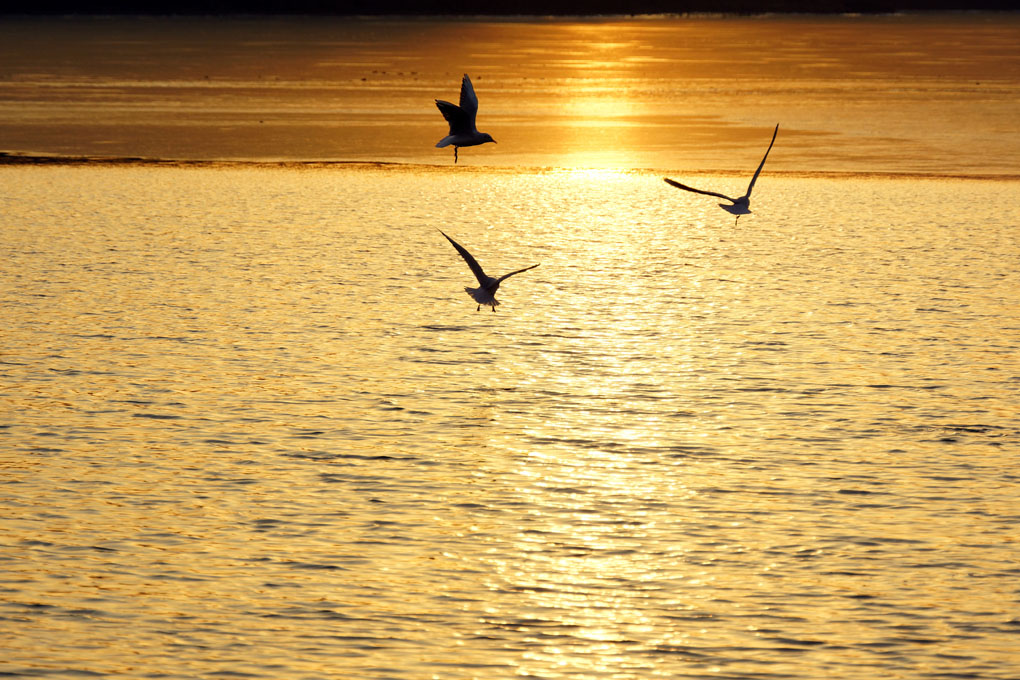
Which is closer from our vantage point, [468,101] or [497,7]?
[468,101]

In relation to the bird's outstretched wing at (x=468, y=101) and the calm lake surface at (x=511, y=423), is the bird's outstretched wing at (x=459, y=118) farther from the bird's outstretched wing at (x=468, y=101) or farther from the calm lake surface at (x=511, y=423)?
the calm lake surface at (x=511, y=423)

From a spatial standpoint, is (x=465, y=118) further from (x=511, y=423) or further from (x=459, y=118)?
(x=511, y=423)

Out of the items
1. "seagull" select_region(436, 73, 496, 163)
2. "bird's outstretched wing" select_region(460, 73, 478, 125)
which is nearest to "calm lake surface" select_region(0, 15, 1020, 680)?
"seagull" select_region(436, 73, 496, 163)

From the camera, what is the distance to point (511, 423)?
14383mm

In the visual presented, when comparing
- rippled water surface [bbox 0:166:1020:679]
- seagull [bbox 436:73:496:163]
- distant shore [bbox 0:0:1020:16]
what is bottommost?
rippled water surface [bbox 0:166:1020:679]

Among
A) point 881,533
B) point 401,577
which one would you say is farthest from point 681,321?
point 401,577

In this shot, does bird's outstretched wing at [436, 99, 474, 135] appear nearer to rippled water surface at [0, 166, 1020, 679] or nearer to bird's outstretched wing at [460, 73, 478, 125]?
bird's outstretched wing at [460, 73, 478, 125]

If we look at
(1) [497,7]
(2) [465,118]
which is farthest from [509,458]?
(1) [497,7]

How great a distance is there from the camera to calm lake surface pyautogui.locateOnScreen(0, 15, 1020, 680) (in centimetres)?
934

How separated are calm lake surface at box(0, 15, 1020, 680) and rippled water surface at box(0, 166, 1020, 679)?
0.13ft

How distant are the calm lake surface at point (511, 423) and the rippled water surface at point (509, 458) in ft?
0.13

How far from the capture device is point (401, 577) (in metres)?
10.2

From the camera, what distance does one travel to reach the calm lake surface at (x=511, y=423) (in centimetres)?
934

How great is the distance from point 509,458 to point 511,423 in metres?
1.21
